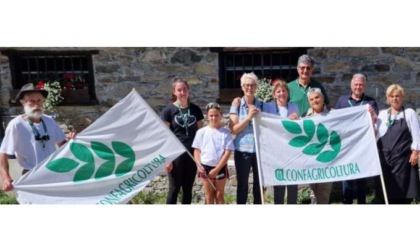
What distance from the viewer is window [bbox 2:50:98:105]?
710 centimetres

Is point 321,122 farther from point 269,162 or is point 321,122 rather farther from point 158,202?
point 158,202

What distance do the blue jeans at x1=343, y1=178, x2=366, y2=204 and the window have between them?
3.60m

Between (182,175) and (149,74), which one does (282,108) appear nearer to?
(182,175)

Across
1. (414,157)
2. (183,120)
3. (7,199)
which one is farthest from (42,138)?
(414,157)

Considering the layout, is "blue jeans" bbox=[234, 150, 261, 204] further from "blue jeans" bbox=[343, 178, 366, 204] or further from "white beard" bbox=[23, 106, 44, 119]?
"white beard" bbox=[23, 106, 44, 119]

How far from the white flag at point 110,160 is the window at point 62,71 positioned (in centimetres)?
206

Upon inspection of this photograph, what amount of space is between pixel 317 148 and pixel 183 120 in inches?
57.4

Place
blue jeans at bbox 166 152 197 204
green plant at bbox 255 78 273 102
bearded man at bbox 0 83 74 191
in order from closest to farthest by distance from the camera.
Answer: bearded man at bbox 0 83 74 191, blue jeans at bbox 166 152 197 204, green plant at bbox 255 78 273 102

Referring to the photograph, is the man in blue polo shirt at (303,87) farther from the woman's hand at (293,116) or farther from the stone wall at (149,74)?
the stone wall at (149,74)

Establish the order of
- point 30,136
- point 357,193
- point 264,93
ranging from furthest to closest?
1. point 264,93
2. point 357,193
3. point 30,136

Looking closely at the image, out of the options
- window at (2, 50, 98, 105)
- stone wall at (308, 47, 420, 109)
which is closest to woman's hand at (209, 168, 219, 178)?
stone wall at (308, 47, 420, 109)

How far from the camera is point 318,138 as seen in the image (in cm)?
534

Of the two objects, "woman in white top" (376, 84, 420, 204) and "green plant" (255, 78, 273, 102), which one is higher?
"green plant" (255, 78, 273, 102)

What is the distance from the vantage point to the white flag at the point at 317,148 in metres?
5.30
